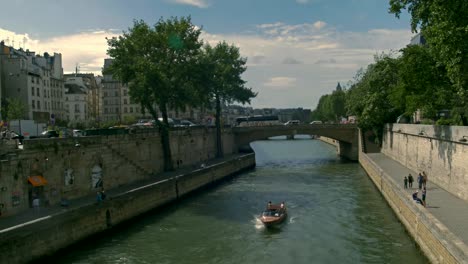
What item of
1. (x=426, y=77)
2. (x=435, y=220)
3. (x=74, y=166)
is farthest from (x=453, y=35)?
(x=74, y=166)

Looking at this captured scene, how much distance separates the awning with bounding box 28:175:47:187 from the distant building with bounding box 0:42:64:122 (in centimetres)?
4179

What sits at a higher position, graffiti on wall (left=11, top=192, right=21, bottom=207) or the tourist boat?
graffiti on wall (left=11, top=192, right=21, bottom=207)

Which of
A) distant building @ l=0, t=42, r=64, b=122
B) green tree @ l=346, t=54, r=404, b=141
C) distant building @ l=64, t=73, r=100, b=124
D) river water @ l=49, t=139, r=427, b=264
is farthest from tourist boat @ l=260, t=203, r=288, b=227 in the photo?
distant building @ l=64, t=73, r=100, b=124

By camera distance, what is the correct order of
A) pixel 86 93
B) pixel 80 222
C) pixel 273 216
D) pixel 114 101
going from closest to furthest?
1. pixel 80 222
2. pixel 273 216
3. pixel 86 93
4. pixel 114 101

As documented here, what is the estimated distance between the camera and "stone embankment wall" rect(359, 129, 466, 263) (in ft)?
66.1

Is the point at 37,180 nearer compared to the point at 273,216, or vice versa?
the point at 37,180

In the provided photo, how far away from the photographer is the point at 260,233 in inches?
1283

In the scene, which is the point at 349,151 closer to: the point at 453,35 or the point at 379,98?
the point at 379,98

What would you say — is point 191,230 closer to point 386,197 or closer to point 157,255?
point 157,255

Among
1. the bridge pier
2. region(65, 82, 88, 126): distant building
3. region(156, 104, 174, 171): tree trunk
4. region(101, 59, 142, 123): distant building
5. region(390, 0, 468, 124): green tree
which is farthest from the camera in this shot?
region(101, 59, 142, 123): distant building

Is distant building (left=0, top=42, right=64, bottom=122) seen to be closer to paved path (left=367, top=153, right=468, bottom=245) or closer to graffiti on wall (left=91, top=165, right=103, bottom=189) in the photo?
graffiti on wall (left=91, top=165, right=103, bottom=189)

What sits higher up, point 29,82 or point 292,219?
point 29,82

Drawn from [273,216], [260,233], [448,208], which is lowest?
[260,233]

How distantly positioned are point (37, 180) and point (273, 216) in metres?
16.3
